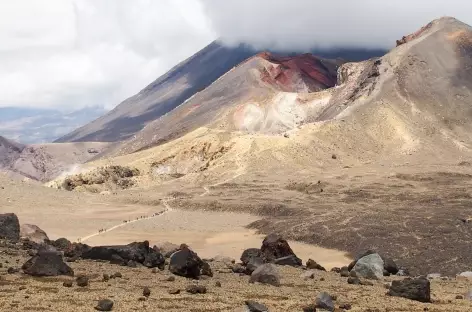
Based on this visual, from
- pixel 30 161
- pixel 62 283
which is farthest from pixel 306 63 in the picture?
pixel 62 283

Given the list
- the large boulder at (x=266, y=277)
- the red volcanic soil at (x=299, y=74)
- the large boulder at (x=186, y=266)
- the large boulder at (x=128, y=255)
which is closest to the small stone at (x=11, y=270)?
the large boulder at (x=128, y=255)

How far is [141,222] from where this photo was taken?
51938 mm

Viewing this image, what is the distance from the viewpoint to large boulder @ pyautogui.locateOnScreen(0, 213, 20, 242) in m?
28.3

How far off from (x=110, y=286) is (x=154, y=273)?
320cm

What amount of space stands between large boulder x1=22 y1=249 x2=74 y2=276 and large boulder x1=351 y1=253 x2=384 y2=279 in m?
11.4

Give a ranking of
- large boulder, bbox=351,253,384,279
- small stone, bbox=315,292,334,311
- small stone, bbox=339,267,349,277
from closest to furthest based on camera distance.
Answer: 1. small stone, bbox=315,292,334,311
2. large boulder, bbox=351,253,384,279
3. small stone, bbox=339,267,349,277

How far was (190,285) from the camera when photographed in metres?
16.7

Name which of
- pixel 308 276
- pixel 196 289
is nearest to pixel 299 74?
pixel 308 276

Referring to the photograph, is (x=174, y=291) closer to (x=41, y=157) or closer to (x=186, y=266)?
(x=186, y=266)

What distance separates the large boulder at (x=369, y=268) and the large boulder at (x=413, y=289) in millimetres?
4725

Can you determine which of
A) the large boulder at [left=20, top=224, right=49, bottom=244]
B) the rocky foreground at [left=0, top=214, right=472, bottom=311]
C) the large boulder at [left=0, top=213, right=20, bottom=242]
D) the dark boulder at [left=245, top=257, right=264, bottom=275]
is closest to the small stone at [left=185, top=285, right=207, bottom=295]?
the rocky foreground at [left=0, top=214, right=472, bottom=311]

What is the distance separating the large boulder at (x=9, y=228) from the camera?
Result: 92.8 feet

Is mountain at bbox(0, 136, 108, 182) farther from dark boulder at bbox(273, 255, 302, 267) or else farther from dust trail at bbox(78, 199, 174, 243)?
dark boulder at bbox(273, 255, 302, 267)

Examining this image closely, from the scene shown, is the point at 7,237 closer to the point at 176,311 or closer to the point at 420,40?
the point at 176,311
